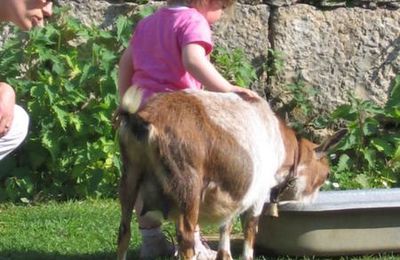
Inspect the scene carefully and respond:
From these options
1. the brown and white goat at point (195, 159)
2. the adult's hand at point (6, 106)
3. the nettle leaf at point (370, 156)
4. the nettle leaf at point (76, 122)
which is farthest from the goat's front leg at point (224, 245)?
the nettle leaf at point (370, 156)

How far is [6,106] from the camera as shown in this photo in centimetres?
527

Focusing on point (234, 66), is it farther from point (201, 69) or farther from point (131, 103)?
point (131, 103)

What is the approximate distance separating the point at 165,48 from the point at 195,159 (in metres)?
0.94

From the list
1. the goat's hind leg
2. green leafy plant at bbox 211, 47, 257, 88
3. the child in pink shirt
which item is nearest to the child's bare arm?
the child in pink shirt

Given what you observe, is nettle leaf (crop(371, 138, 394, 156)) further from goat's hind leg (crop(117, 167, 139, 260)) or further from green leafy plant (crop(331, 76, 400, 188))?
goat's hind leg (crop(117, 167, 139, 260))

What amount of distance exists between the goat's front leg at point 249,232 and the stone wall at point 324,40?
8.93 feet

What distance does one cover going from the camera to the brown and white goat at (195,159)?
18.4 feet

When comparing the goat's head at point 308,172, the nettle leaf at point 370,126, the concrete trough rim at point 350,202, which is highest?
the goat's head at point 308,172

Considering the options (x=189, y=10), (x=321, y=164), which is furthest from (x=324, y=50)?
(x=189, y=10)

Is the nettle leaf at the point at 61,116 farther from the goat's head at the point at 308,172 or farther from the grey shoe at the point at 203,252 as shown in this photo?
the goat's head at the point at 308,172

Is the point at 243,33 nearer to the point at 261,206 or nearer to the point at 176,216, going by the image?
the point at 261,206

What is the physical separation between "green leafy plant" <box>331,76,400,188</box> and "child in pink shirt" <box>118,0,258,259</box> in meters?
2.54

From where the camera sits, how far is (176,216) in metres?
5.72

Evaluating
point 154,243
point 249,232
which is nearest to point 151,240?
point 154,243
